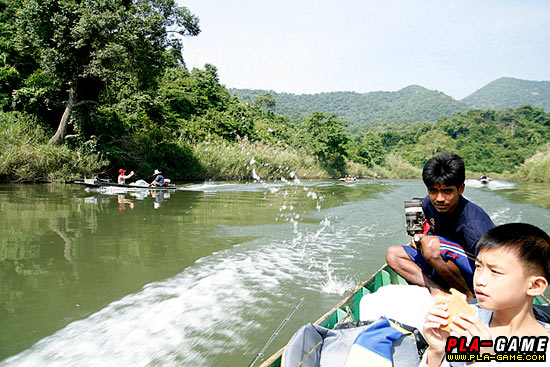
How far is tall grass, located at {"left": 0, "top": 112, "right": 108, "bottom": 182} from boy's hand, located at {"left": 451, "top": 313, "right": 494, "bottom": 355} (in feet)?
54.4

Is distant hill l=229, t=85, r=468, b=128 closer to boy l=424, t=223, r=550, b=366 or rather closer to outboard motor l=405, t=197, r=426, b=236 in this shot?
outboard motor l=405, t=197, r=426, b=236

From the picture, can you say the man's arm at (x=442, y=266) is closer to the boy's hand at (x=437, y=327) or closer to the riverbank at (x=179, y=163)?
the boy's hand at (x=437, y=327)

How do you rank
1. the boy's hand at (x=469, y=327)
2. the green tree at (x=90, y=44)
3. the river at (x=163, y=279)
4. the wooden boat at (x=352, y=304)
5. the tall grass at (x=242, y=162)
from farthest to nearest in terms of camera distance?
the tall grass at (x=242, y=162)
the green tree at (x=90, y=44)
the river at (x=163, y=279)
the wooden boat at (x=352, y=304)
the boy's hand at (x=469, y=327)

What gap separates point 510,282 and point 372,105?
180787 millimetres

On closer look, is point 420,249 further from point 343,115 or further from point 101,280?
point 343,115

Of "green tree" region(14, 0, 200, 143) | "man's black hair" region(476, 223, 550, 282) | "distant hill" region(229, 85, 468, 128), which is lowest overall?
"man's black hair" region(476, 223, 550, 282)

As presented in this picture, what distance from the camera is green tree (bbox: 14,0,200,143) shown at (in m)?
14.3

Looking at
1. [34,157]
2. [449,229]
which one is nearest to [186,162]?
[34,157]

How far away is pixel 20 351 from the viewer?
2.70 m

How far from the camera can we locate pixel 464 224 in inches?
109

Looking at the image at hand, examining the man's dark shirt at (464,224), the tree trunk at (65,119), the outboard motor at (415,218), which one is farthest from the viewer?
the tree trunk at (65,119)

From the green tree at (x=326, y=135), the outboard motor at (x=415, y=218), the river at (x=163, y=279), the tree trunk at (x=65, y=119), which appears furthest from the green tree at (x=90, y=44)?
the green tree at (x=326, y=135)

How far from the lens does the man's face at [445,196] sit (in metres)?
2.76

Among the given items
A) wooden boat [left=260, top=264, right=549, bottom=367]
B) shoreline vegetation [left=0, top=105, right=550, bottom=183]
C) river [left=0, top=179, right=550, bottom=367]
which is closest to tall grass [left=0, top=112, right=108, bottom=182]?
shoreline vegetation [left=0, top=105, right=550, bottom=183]
